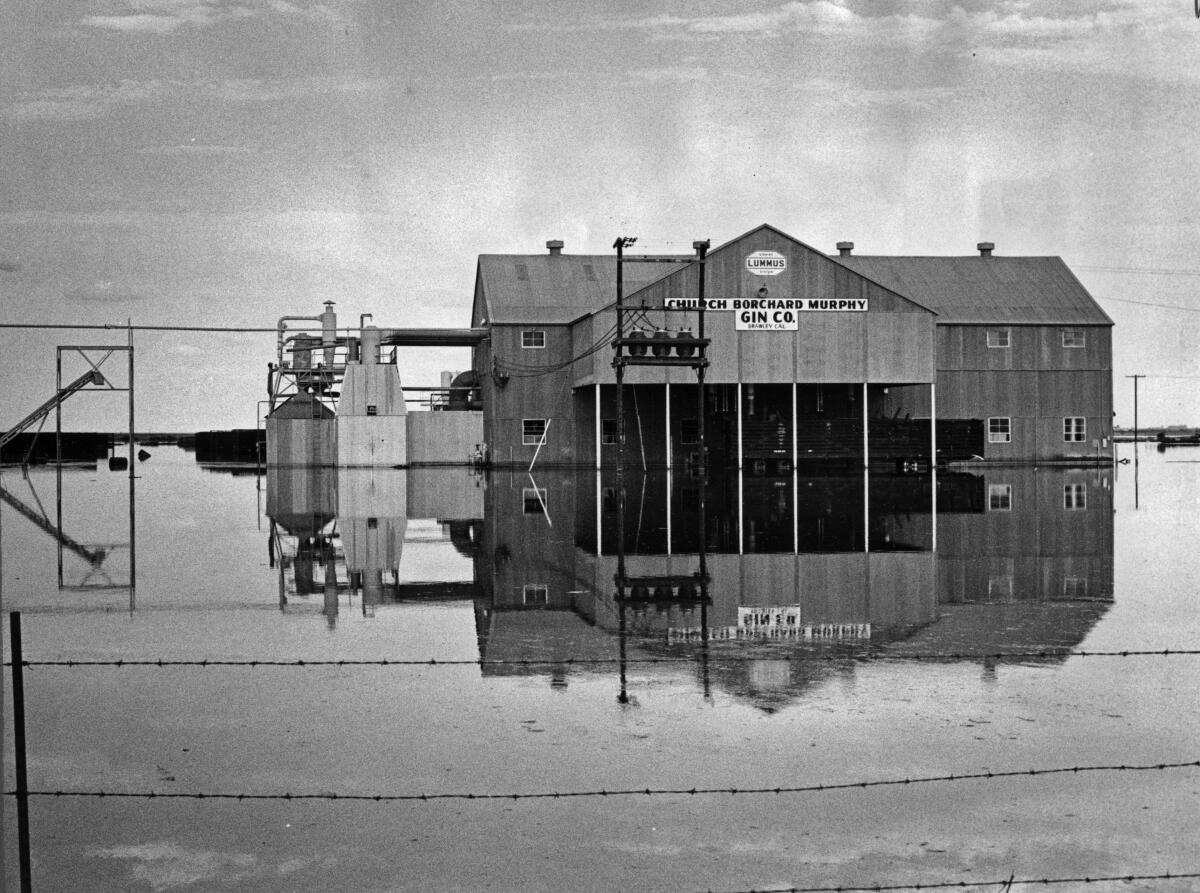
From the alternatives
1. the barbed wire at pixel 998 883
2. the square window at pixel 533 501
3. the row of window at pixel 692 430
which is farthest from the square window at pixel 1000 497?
the barbed wire at pixel 998 883

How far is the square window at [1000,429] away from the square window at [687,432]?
12592 mm

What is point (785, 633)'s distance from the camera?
35.3 ft

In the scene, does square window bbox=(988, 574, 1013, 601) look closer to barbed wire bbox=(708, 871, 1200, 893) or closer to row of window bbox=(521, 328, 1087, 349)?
barbed wire bbox=(708, 871, 1200, 893)

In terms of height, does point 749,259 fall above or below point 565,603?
above

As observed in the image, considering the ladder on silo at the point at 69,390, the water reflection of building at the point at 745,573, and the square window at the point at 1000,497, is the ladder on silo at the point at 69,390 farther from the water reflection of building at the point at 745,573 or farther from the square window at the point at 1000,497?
the square window at the point at 1000,497

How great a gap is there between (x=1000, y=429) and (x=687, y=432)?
1334cm

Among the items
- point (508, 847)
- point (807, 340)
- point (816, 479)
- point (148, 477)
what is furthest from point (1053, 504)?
point (148, 477)

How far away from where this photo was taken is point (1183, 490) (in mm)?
34656

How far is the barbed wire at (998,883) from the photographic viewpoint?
490 centimetres

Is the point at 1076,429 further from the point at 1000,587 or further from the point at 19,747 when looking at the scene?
the point at 19,747

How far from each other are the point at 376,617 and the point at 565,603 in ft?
Result: 6.04

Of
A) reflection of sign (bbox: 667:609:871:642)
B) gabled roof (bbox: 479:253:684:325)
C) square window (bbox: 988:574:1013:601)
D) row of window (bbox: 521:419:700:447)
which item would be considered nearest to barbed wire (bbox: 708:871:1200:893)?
reflection of sign (bbox: 667:609:871:642)

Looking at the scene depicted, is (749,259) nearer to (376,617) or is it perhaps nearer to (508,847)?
(376,617)

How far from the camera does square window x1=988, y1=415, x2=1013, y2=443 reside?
171 feet
